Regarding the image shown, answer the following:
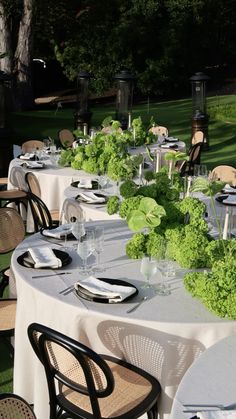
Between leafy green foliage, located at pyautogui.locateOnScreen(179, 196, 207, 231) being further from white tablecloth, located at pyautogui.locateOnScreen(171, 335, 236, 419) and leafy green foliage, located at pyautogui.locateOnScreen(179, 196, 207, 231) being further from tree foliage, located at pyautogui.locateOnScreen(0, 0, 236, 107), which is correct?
tree foliage, located at pyautogui.locateOnScreen(0, 0, 236, 107)

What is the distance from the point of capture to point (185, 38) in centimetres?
2738

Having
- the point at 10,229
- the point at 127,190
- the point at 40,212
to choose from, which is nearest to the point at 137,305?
the point at 127,190

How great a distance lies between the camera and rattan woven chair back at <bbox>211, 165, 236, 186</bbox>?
6.29m

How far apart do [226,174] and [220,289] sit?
3.85 m

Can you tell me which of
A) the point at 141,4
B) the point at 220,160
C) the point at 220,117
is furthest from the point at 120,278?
the point at 141,4

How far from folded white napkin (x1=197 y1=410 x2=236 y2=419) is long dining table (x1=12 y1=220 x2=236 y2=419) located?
29.7 inches

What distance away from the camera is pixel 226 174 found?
20.9 ft

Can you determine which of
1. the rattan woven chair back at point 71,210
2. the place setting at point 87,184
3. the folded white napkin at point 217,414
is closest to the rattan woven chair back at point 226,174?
the place setting at point 87,184

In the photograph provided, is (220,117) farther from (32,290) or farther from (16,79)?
(32,290)

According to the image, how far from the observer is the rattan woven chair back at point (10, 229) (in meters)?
4.36

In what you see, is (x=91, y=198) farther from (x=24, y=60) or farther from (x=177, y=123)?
(x=24, y=60)

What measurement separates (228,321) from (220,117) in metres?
15.6

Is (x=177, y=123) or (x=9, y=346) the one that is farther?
(x=177, y=123)

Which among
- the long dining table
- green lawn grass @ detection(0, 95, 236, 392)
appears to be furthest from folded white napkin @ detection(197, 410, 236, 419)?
green lawn grass @ detection(0, 95, 236, 392)
